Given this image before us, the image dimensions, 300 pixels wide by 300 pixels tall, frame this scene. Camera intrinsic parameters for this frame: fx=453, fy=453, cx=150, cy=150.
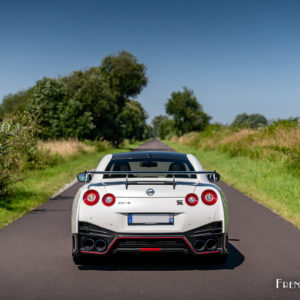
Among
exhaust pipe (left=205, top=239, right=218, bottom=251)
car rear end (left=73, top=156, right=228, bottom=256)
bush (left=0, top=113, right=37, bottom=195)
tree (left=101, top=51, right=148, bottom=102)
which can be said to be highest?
tree (left=101, top=51, right=148, bottom=102)

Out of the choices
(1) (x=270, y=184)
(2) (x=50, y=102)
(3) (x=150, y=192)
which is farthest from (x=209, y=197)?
(2) (x=50, y=102)

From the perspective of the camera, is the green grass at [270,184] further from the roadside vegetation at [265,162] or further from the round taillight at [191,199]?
the round taillight at [191,199]

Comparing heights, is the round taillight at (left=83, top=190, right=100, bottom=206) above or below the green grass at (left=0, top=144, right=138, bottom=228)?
above

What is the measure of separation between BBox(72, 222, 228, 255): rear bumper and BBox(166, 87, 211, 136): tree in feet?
277

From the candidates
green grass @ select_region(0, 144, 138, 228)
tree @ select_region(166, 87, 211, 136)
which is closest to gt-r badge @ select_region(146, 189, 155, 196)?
green grass @ select_region(0, 144, 138, 228)

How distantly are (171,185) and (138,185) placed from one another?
38 centimetres

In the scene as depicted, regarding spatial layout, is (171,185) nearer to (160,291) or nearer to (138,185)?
(138,185)

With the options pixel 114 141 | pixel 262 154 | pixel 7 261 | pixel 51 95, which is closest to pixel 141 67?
pixel 114 141

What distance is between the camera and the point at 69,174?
723 inches

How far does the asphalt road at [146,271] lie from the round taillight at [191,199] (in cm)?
78

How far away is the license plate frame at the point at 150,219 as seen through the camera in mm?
4969

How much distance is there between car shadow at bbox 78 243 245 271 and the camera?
527 centimetres

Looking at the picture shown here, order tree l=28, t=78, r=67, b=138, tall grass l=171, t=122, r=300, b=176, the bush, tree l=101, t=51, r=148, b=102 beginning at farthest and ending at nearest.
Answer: tree l=101, t=51, r=148, b=102, tree l=28, t=78, r=67, b=138, tall grass l=171, t=122, r=300, b=176, the bush

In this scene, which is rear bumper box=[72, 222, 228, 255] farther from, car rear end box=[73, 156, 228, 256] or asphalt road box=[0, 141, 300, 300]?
asphalt road box=[0, 141, 300, 300]
